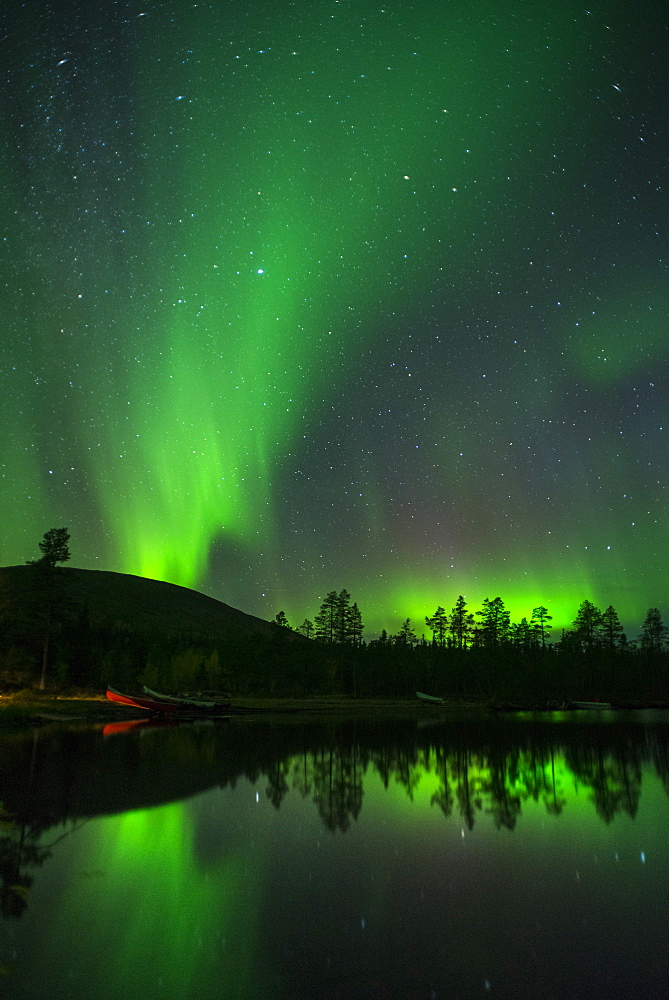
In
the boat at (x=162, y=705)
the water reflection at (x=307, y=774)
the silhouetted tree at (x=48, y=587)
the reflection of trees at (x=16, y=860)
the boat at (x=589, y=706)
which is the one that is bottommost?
the boat at (x=589, y=706)

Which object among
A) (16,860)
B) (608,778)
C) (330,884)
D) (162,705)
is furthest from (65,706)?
(330,884)

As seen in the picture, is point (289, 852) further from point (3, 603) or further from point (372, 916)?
point (3, 603)

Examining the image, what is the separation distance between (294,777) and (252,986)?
12.6 m

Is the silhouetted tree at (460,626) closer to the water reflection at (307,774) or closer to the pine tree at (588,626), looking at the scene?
the pine tree at (588,626)

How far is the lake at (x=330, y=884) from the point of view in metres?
5.96

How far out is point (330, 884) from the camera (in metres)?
8.64

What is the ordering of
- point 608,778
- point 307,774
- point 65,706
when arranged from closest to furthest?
point 608,778
point 307,774
point 65,706

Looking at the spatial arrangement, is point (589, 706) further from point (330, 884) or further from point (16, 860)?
point (16, 860)

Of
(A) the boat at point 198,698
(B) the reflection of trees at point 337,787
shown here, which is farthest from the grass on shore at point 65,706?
(B) the reflection of trees at point 337,787

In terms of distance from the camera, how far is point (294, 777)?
17.8 metres

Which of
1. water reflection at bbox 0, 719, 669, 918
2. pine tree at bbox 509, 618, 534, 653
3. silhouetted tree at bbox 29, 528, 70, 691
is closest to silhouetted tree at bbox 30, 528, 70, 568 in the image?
silhouetted tree at bbox 29, 528, 70, 691

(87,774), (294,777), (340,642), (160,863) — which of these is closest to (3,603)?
(87,774)

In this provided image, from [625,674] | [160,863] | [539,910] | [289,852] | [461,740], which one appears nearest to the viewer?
[539,910]

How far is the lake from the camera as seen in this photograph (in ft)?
19.6
